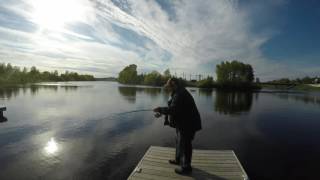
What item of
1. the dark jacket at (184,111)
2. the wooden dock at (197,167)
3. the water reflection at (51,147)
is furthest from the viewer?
the water reflection at (51,147)

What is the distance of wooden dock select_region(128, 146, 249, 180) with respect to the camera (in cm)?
575

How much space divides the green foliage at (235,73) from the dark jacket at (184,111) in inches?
3871

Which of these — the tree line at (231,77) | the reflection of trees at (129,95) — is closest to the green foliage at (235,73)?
the tree line at (231,77)

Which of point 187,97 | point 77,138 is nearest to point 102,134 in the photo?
point 77,138

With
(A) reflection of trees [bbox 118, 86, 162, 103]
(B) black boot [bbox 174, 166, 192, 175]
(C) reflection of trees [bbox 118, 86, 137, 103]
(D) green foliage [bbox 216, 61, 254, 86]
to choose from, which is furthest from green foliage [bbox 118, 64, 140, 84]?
(B) black boot [bbox 174, 166, 192, 175]

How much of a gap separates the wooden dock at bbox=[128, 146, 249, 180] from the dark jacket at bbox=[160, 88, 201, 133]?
1.34 m

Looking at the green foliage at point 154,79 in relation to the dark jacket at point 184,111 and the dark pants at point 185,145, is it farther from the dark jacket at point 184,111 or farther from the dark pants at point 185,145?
the dark jacket at point 184,111

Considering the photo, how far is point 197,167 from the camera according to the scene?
6.35 metres

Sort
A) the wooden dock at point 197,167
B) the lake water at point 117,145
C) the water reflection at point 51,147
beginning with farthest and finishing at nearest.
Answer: the water reflection at point 51,147 → the lake water at point 117,145 → the wooden dock at point 197,167

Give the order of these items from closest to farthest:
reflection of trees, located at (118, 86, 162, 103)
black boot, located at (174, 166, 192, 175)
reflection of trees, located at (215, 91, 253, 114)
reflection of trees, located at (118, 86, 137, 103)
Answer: black boot, located at (174, 166, 192, 175)
reflection of trees, located at (215, 91, 253, 114)
reflection of trees, located at (118, 86, 137, 103)
reflection of trees, located at (118, 86, 162, 103)

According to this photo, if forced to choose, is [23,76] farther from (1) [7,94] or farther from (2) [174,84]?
(2) [174,84]

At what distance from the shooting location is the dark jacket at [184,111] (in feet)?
17.7

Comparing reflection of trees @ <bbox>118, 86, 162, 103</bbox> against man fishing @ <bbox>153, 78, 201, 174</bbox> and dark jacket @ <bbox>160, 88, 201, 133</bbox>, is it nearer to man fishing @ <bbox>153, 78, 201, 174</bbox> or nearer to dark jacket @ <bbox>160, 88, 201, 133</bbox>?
man fishing @ <bbox>153, 78, 201, 174</bbox>

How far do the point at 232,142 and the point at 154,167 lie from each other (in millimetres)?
7349
